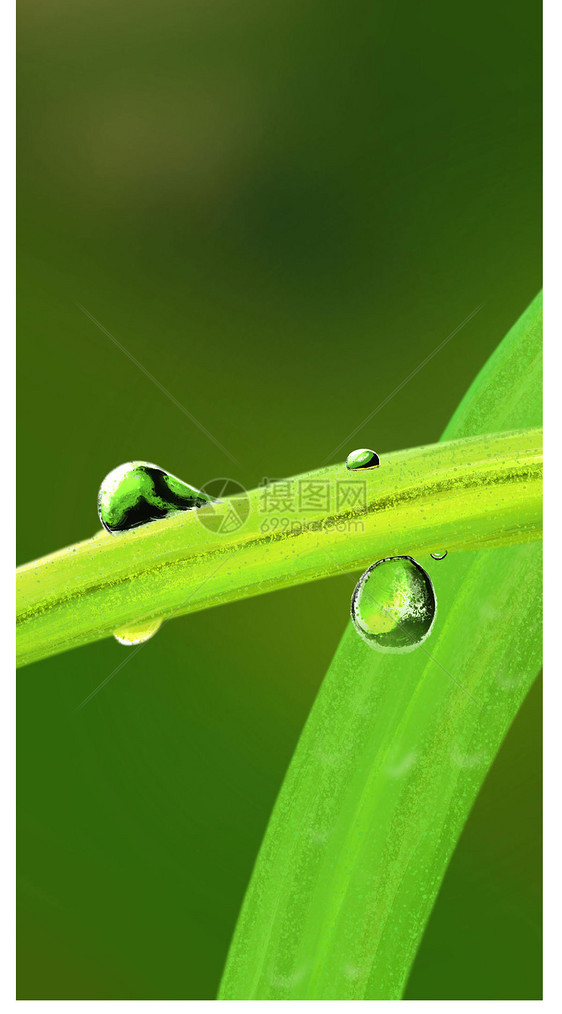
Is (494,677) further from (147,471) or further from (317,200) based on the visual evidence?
(317,200)

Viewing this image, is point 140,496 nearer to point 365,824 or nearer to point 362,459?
point 362,459

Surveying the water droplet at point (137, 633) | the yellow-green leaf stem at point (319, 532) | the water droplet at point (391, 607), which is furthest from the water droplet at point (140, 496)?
the water droplet at point (391, 607)

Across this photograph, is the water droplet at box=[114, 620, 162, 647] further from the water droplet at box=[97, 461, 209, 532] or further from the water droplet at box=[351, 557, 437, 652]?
the water droplet at box=[351, 557, 437, 652]

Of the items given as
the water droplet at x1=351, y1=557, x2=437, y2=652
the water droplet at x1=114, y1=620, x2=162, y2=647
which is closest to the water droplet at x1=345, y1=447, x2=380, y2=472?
the water droplet at x1=351, y1=557, x2=437, y2=652

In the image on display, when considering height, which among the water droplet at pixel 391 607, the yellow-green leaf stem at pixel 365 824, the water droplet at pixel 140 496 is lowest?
the yellow-green leaf stem at pixel 365 824

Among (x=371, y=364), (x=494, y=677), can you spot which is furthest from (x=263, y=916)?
(x=371, y=364)

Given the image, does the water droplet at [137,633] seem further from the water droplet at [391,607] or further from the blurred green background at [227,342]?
the water droplet at [391,607]

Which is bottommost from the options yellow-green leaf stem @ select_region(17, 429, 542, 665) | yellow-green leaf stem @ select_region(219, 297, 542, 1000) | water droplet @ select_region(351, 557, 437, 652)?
yellow-green leaf stem @ select_region(219, 297, 542, 1000)
